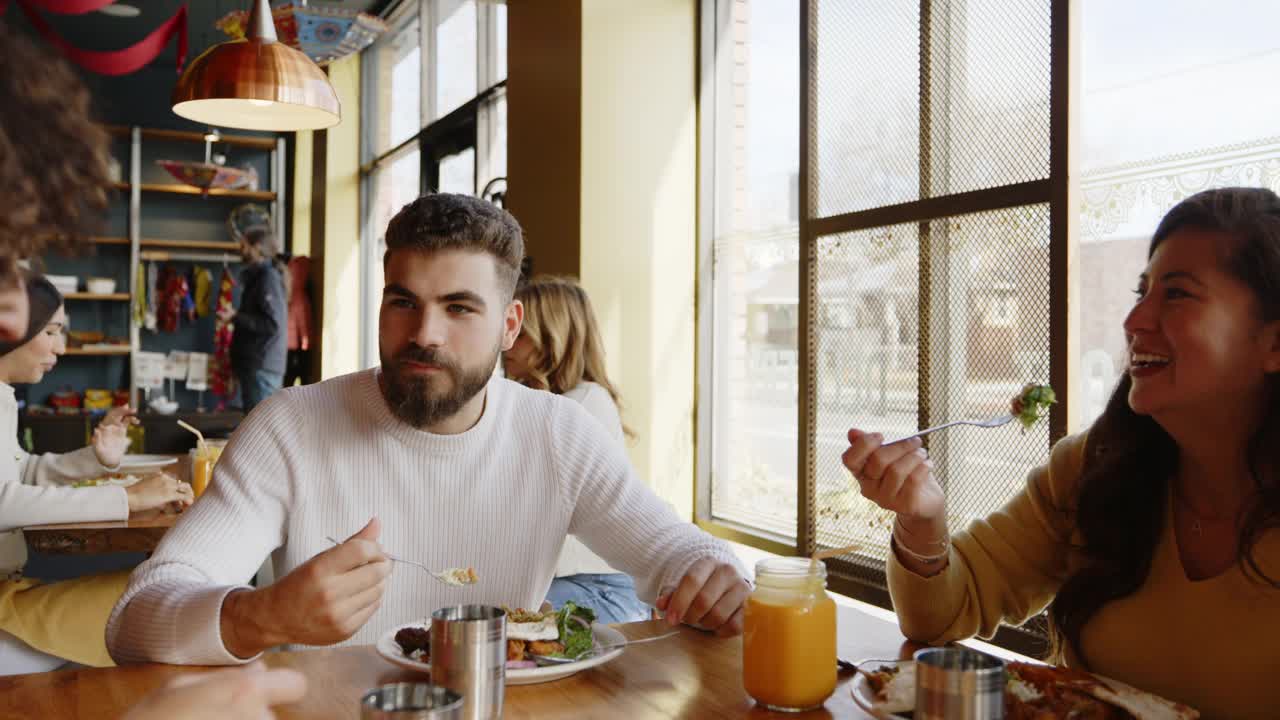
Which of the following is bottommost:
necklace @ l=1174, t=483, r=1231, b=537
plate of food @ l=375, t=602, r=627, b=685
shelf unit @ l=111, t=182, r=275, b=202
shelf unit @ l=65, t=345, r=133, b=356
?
plate of food @ l=375, t=602, r=627, b=685

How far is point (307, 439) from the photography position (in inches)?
66.6

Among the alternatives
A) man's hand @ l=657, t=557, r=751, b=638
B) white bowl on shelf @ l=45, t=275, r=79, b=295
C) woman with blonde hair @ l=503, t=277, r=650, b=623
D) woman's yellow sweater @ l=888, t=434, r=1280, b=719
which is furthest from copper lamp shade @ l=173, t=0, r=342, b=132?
white bowl on shelf @ l=45, t=275, r=79, b=295

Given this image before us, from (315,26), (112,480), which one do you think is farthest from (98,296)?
(112,480)

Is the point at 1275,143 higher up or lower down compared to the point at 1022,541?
higher up

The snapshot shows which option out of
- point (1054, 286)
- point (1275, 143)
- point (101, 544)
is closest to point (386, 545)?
point (101, 544)

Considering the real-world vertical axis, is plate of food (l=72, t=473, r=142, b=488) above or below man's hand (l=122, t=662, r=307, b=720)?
below

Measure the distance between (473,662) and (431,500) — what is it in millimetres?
677

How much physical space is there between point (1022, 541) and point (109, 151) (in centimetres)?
148

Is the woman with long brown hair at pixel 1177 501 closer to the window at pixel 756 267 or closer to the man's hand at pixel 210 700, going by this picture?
the man's hand at pixel 210 700

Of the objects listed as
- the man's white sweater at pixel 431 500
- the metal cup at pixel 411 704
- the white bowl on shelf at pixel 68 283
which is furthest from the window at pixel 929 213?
the white bowl on shelf at pixel 68 283

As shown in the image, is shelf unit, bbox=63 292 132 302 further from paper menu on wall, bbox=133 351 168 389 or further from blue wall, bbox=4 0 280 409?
paper menu on wall, bbox=133 351 168 389

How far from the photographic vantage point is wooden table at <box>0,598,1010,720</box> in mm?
1140

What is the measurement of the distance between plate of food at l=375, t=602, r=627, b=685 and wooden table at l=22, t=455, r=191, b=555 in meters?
1.50

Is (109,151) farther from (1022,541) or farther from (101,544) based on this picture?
(101,544)
